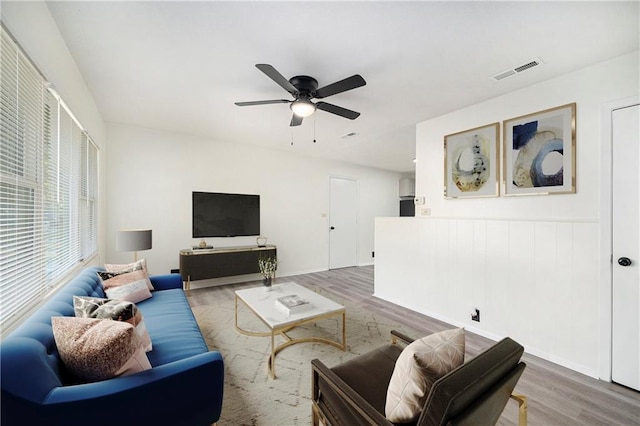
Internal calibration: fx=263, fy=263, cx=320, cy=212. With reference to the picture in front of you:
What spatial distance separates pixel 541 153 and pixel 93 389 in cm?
364

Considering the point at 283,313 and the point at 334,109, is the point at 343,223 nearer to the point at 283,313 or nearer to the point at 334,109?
the point at 334,109

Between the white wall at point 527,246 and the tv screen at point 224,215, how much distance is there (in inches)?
117

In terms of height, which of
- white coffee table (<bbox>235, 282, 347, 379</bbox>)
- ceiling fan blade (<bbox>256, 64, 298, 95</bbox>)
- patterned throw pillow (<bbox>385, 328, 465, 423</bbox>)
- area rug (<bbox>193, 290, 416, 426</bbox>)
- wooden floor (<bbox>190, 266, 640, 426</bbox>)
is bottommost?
wooden floor (<bbox>190, 266, 640, 426</bbox>)

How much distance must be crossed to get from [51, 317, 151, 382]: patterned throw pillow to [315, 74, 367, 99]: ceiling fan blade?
211 centimetres

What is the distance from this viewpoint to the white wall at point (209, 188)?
13.1 feet

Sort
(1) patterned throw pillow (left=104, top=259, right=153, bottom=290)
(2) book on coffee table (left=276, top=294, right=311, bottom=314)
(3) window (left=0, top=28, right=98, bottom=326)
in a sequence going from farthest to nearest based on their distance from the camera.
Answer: (1) patterned throw pillow (left=104, top=259, right=153, bottom=290) → (2) book on coffee table (left=276, top=294, right=311, bottom=314) → (3) window (left=0, top=28, right=98, bottom=326)

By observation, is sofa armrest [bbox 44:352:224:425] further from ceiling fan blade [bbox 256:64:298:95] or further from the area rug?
ceiling fan blade [bbox 256:64:298:95]

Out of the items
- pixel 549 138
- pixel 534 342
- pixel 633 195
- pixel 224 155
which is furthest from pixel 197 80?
pixel 534 342

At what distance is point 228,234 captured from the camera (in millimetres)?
4836

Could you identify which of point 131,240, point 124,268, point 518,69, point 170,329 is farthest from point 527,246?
point 131,240

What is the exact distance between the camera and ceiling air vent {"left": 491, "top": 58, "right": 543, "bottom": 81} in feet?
7.22

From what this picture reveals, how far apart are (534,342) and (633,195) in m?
1.48

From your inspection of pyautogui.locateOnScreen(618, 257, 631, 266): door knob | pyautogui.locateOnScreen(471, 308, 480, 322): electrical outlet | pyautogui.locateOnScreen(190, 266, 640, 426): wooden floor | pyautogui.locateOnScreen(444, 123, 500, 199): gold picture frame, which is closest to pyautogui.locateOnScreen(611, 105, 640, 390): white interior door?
pyautogui.locateOnScreen(618, 257, 631, 266): door knob

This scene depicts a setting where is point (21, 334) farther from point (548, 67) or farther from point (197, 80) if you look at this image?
point (548, 67)
